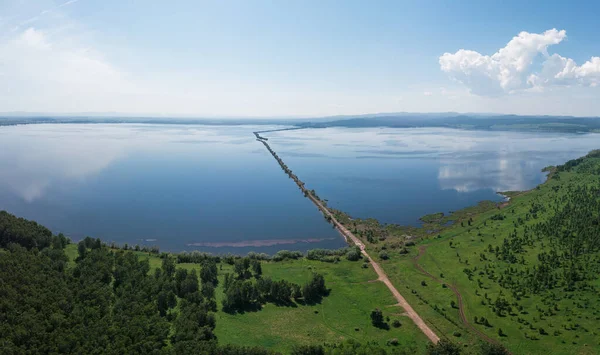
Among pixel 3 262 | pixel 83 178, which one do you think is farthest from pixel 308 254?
pixel 83 178

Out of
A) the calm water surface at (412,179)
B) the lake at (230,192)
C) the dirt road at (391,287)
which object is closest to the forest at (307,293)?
the dirt road at (391,287)

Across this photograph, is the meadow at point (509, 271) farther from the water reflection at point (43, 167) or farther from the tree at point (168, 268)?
the water reflection at point (43, 167)

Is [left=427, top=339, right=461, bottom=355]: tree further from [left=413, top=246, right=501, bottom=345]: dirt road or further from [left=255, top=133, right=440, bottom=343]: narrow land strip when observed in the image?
[left=413, top=246, right=501, bottom=345]: dirt road

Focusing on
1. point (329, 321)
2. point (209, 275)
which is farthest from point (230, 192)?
point (329, 321)

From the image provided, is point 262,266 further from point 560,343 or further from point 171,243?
point 560,343

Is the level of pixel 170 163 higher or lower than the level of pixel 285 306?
higher

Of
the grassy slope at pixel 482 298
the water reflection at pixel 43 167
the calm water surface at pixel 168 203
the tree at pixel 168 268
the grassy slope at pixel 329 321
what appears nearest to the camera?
the grassy slope at pixel 482 298
